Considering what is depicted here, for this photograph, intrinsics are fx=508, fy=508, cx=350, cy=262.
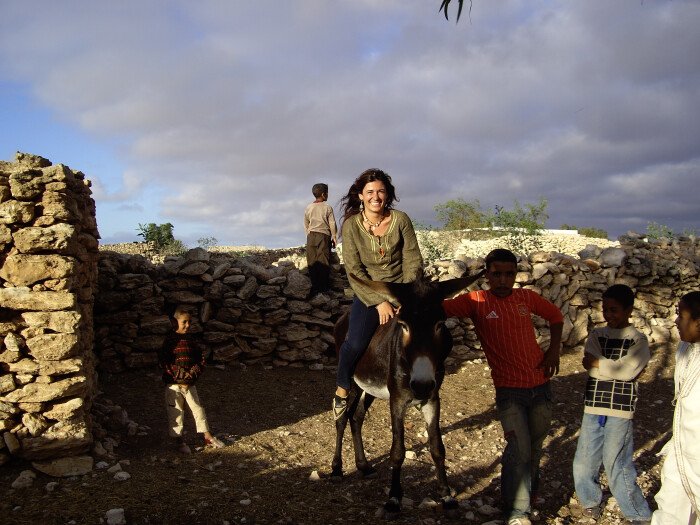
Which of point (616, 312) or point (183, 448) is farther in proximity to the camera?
point (183, 448)

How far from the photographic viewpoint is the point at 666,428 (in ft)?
20.1

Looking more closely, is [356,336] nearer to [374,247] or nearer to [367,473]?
[374,247]

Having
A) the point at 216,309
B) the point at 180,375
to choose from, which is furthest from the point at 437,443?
the point at 216,309

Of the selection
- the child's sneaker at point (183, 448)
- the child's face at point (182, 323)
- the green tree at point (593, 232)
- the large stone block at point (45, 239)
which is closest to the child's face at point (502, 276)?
the child's face at point (182, 323)

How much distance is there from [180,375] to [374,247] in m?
2.45

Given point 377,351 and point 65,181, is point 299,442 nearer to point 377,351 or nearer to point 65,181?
point 377,351

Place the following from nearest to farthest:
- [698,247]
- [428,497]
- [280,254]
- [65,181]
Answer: [428,497], [65,181], [698,247], [280,254]

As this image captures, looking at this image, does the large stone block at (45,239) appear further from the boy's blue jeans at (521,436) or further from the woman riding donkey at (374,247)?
the boy's blue jeans at (521,436)

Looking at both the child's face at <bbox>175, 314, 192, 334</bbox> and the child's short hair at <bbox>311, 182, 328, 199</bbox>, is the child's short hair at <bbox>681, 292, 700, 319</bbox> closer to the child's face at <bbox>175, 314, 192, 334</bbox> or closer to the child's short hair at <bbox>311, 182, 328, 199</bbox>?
the child's face at <bbox>175, 314, 192, 334</bbox>

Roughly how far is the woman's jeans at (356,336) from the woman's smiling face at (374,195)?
84 centimetres

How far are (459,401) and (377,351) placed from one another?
342 cm

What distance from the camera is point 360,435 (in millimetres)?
4922

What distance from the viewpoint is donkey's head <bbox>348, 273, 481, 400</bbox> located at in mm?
3475

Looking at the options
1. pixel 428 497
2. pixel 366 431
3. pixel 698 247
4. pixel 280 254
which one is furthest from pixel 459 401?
pixel 280 254
